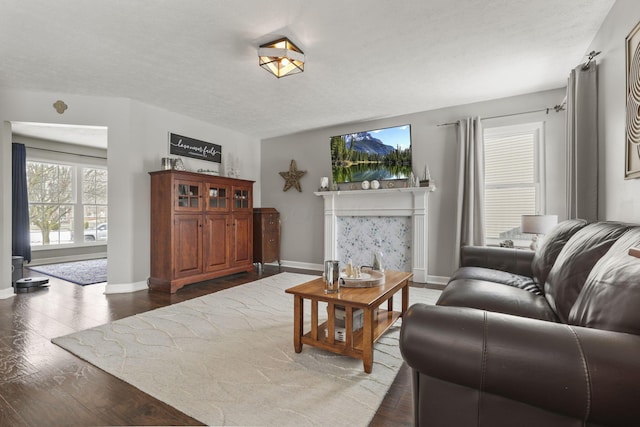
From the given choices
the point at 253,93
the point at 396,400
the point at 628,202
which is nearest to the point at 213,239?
the point at 253,93

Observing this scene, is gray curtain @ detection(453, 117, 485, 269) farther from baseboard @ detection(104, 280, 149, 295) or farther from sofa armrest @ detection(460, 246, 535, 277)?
baseboard @ detection(104, 280, 149, 295)

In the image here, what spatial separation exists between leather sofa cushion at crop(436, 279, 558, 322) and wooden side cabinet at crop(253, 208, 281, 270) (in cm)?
377

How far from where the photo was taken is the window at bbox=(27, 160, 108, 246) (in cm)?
584

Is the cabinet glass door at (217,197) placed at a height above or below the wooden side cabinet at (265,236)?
above

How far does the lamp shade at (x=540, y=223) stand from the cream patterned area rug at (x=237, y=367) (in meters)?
1.78

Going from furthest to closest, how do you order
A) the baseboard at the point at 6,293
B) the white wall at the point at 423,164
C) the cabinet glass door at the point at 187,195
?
1. the cabinet glass door at the point at 187,195
2. the white wall at the point at 423,164
3. the baseboard at the point at 6,293

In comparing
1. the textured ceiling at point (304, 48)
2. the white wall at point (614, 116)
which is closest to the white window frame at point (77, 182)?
the textured ceiling at point (304, 48)

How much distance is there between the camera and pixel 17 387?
1709mm

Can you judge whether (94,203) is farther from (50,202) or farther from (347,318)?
(347,318)

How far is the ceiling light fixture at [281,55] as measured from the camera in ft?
8.26

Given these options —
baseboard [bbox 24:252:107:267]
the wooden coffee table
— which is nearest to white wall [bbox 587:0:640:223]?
the wooden coffee table

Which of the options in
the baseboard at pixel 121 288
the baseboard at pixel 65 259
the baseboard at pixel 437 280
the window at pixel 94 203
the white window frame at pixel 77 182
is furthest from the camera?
the window at pixel 94 203

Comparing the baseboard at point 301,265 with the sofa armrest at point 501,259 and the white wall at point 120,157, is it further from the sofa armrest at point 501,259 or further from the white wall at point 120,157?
the sofa armrest at point 501,259

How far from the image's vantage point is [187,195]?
4059mm
